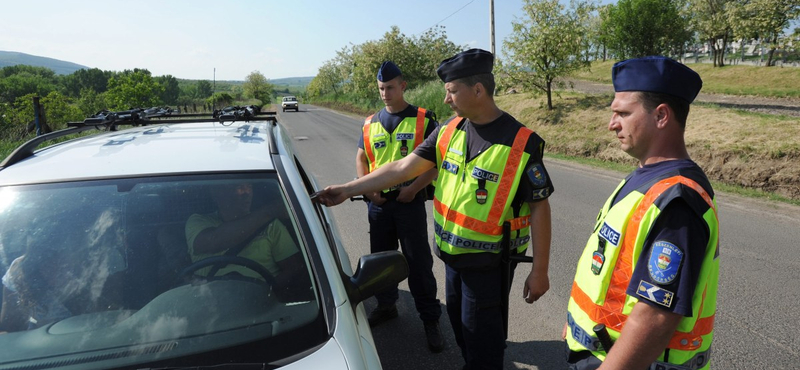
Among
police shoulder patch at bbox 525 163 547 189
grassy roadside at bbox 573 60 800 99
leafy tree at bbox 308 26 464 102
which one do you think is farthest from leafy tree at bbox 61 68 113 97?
police shoulder patch at bbox 525 163 547 189

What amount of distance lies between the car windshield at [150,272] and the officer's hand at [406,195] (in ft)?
4.56

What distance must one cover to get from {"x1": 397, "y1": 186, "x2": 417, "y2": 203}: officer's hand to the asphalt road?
97cm

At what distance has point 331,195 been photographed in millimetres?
2574

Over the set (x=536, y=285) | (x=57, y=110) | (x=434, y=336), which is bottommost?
(x=434, y=336)

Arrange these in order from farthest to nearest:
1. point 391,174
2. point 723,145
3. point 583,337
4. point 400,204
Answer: point 723,145, point 400,204, point 391,174, point 583,337

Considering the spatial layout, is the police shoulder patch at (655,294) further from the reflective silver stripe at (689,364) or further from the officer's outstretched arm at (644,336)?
the reflective silver stripe at (689,364)

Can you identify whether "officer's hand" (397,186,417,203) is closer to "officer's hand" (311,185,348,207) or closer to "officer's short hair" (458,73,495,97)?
"officer's hand" (311,185,348,207)

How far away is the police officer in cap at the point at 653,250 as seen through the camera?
4.37 feet

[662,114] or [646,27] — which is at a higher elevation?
[646,27]

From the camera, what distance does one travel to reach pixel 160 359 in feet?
4.93

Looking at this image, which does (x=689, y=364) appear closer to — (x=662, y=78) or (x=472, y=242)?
(x=662, y=78)

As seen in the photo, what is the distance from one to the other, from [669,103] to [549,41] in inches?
603

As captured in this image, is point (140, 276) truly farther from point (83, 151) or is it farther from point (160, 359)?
point (83, 151)

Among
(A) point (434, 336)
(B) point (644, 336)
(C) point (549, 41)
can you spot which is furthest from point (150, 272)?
(C) point (549, 41)
